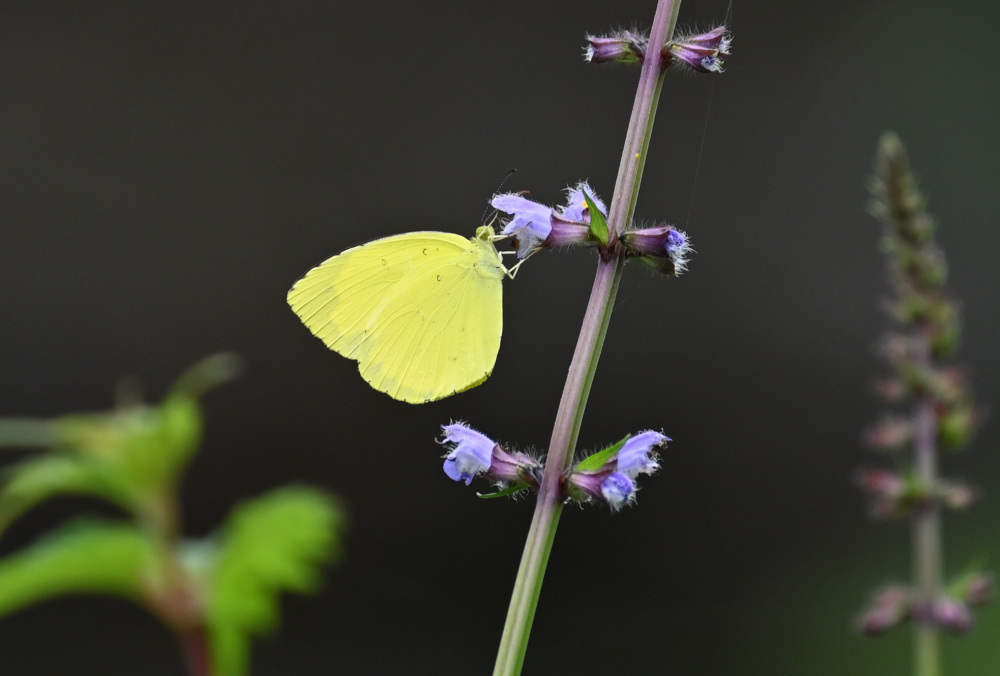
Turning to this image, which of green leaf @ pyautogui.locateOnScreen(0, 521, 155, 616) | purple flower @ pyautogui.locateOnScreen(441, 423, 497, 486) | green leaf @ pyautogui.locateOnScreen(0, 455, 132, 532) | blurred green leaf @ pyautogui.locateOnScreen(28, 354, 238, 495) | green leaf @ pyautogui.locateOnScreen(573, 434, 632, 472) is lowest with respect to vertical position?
green leaf @ pyautogui.locateOnScreen(0, 521, 155, 616)

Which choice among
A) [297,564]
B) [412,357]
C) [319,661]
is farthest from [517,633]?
[319,661]

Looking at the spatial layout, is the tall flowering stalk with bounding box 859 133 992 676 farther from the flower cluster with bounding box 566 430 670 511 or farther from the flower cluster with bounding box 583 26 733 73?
the flower cluster with bounding box 566 430 670 511

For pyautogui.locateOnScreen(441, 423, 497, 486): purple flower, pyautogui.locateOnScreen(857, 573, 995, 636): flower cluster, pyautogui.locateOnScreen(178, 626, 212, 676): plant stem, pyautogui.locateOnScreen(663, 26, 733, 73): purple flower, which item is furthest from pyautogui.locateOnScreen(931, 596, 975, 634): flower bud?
pyautogui.locateOnScreen(178, 626, 212, 676): plant stem

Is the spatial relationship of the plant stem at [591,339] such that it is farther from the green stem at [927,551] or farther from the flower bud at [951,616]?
the flower bud at [951,616]

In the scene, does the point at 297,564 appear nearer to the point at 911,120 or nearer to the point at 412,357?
the point at 412,357

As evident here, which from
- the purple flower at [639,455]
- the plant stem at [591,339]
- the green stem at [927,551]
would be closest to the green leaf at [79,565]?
the plant stem at [591,339]

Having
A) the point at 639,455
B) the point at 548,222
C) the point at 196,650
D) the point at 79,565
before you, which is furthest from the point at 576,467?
the point at 79,565
